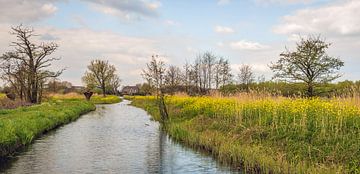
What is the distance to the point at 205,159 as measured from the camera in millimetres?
14656

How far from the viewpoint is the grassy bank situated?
36.8ft

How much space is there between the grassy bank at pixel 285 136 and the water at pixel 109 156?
817 mm

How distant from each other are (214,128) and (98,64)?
285ft

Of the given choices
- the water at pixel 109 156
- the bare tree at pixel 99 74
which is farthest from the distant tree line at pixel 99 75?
the water at pixel 109 156

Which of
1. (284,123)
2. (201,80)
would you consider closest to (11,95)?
(201,80)

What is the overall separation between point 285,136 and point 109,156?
6.50 m

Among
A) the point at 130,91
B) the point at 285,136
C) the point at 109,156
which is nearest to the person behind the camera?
the point at 285,136

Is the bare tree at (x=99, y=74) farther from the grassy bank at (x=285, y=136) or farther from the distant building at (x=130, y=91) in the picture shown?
the grassy bank at (x=285, y=136)

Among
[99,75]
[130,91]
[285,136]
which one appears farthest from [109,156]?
[130,91]

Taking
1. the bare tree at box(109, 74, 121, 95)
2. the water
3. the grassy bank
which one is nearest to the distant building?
the bare tree at box(109, 74, 121, 95)

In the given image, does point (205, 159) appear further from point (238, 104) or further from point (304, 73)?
point (304, 73)

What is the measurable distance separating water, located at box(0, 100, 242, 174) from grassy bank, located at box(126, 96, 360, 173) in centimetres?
82

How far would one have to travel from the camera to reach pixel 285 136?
14211mm

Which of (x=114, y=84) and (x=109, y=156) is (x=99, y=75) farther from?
(x=109, y=156)
